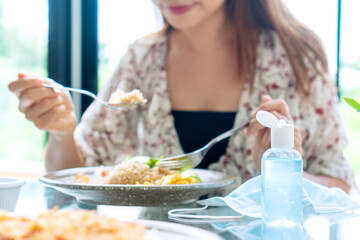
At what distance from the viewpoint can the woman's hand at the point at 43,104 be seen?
3.69 ft

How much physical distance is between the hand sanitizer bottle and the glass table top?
3 centimetres

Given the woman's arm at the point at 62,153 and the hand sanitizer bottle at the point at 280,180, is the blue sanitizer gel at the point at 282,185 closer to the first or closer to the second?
the hand sanitizer bottle at the point at 280,180

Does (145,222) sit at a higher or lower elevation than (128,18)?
lower

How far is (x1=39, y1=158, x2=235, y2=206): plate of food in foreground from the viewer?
0.80m

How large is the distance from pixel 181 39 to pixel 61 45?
1.39 m

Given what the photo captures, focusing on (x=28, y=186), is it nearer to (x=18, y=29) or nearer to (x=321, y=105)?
(x=321, y=105)

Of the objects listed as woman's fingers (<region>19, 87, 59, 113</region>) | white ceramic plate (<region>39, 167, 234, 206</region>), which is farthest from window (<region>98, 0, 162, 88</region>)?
Answer: white ceramic plate (<region>39, 167, 234, 206</region>)

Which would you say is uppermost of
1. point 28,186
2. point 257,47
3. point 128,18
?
point 128,18

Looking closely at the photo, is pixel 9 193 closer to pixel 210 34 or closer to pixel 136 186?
pixel 136 186

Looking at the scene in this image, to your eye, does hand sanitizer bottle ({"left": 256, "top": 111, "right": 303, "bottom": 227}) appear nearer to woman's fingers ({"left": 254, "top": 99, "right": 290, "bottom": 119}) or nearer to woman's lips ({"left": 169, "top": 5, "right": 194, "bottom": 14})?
woman's fingers ({"left": 254, "top": 99, "right": 290, "bottom": 119})

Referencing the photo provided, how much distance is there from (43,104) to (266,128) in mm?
614

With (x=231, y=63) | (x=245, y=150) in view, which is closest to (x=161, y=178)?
(x=245, y=150)

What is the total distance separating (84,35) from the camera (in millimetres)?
2994

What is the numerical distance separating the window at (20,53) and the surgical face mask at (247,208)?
2501 millimetres
